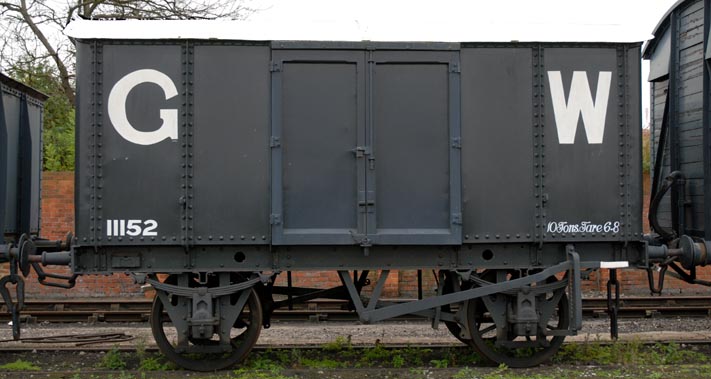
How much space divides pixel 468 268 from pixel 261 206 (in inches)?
82.6

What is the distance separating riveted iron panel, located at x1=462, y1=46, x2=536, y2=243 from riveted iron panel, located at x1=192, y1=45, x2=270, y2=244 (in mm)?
1956

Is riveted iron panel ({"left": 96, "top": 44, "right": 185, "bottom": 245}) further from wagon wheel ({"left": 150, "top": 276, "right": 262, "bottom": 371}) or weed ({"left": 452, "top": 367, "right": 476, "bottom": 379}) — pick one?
weed ({"left": 452, "top": 367, "right": 476, "bottom": 379})

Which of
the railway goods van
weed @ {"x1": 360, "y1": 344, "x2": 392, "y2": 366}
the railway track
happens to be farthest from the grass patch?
the railway track

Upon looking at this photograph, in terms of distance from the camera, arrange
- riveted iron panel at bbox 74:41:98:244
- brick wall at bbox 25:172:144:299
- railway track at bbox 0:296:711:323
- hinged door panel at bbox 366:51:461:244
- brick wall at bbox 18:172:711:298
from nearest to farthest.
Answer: riveted iron panel at bbox 74:41:98:244
hinged door panel at bbox 366:51:461:244
railway track at bbox 0:296:711:323
brick wall at bbox 18:172:711:298
brick wall at bbox 25:172:144:299

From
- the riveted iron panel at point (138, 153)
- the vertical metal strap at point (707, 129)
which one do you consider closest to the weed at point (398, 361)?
the riveted iron panel at point (138, 153)

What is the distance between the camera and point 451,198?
6242mm

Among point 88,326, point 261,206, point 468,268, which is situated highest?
point 261,206

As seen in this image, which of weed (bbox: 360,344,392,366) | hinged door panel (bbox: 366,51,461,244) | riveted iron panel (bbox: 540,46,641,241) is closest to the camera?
hinged door panel (bbox: 366,51,461,244)

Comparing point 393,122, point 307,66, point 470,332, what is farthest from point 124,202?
point 470,332

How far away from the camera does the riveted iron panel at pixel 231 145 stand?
20.3 feet

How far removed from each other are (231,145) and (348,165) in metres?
1.13

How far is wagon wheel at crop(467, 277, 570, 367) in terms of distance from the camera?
6.49 meters

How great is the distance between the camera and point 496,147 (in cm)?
634

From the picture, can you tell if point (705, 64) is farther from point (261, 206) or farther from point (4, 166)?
point (4, 166)
